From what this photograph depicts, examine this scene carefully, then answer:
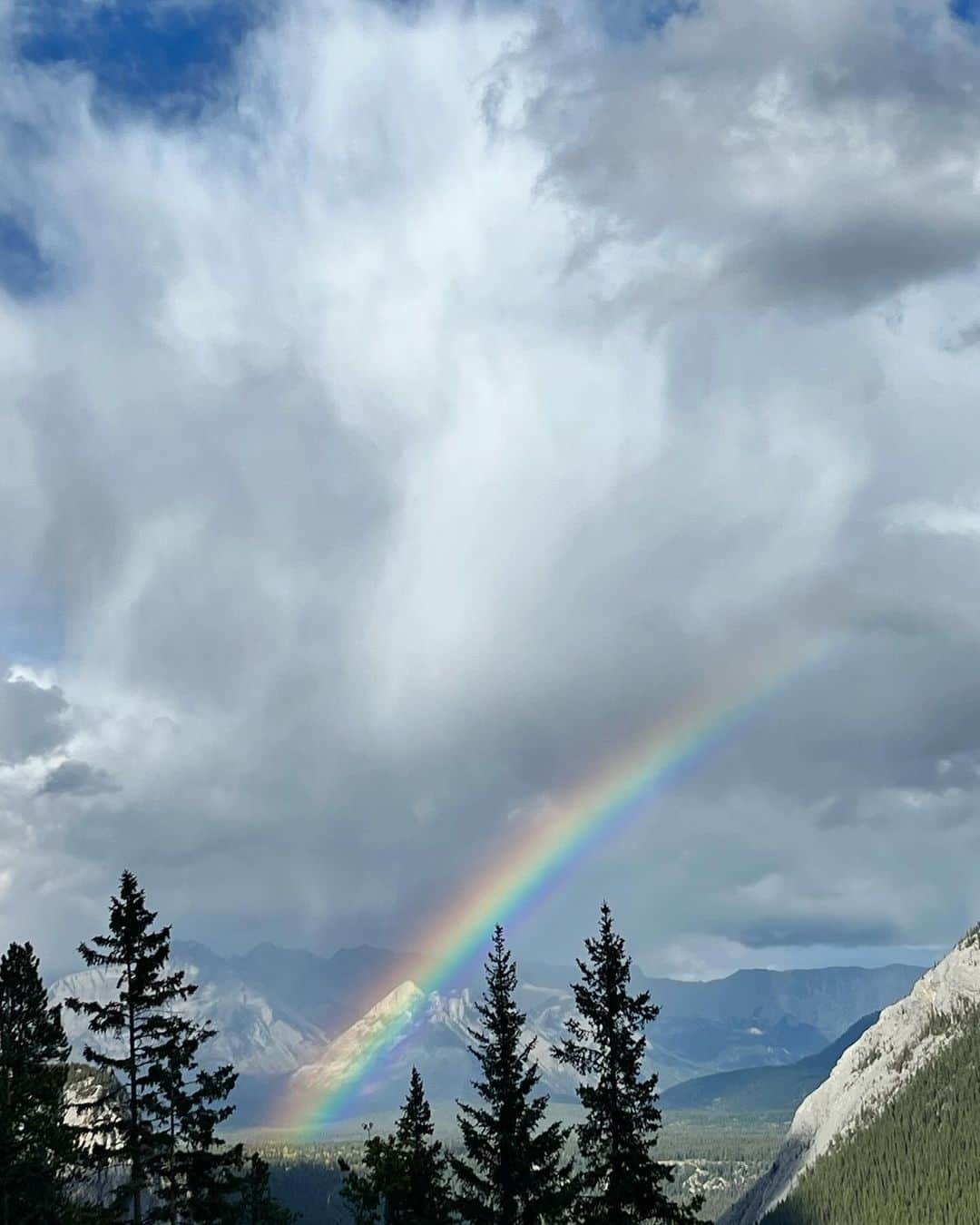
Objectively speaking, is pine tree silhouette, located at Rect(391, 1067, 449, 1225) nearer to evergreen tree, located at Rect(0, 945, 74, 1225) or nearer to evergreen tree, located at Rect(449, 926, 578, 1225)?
evergreen tree, located at Rect(449, 926, 578, 1225)

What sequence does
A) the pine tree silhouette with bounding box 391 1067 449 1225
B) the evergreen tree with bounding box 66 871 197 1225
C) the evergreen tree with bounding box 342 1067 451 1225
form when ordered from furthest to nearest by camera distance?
the evergreen tree with bounding box 342 1067 451 1225 → the pine tree silhouette with bounding box 391 1067 449 1225 → the evergreen tree with bounding box 66 871 197 1225

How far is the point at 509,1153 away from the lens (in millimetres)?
46344

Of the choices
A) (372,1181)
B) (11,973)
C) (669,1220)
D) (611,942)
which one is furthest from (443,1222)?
(11,973)

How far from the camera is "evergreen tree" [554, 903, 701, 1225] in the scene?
45.1 metres

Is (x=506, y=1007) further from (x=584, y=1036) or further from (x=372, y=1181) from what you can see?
(x=372, y=1181)

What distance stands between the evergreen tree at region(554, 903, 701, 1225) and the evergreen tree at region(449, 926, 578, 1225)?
3.99ft

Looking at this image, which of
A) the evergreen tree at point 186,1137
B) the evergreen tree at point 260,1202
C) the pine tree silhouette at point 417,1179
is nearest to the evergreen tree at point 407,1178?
the pine tree silhouette at point 417,1179

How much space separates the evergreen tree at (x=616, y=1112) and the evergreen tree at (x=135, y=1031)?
47.1 ft

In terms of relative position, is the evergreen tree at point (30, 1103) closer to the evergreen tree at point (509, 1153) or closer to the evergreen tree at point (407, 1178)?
the evergreen tree at point (509, 1153)

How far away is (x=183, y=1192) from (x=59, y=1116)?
19.4 ft

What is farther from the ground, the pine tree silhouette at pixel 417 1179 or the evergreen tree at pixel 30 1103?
the evergreen tree at pixel 30 1103

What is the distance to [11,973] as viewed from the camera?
51.9 metres

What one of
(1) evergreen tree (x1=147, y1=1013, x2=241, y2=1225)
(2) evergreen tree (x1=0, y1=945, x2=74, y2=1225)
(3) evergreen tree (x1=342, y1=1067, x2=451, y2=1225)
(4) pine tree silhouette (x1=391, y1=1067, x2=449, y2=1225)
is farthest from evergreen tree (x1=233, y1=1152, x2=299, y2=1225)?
(2) evergreen tree (x1=0, y1=945, x2=74, y2=1225)

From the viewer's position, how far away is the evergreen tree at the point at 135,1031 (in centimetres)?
4150
